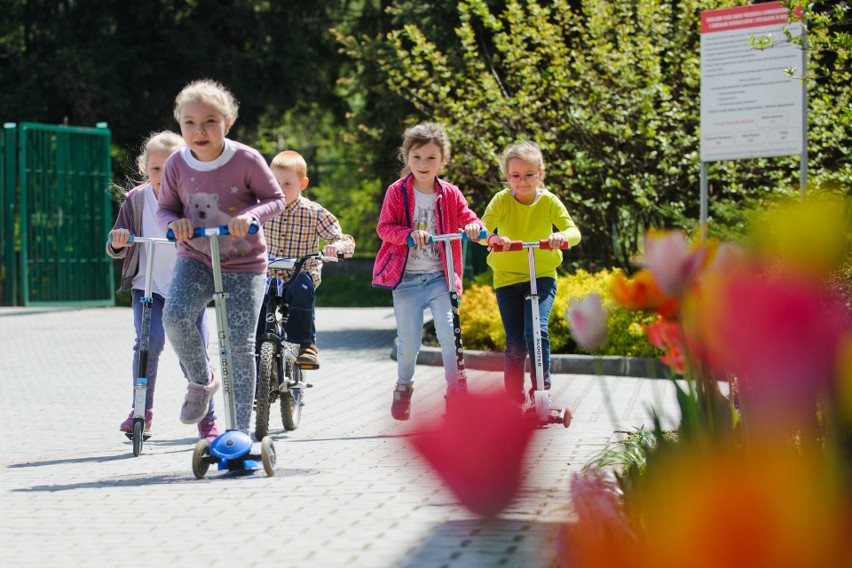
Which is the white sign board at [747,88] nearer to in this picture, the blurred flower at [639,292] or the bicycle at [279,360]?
the bicycle at [279,360]

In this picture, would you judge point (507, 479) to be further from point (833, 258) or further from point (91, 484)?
point (91, 484)

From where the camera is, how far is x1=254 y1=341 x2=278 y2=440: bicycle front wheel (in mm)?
6836

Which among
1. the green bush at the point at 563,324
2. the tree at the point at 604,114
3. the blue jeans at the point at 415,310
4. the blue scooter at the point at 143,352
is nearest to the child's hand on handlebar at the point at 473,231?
the blue jeans at the point at 415,310

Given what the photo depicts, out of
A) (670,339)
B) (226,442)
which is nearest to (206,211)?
(226,442)

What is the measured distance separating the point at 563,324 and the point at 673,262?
10144mm

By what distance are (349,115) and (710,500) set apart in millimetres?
15445

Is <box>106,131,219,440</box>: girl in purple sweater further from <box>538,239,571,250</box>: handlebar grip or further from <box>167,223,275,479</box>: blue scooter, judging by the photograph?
<box>538,239,571,250</box>: handlebar grip

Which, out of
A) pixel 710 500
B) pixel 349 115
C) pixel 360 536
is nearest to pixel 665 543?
pixel 710 500

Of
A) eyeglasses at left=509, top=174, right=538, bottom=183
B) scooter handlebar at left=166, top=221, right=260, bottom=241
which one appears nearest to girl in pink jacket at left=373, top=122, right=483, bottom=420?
eyeglasses at left=509, top=174, right=538, bottom=183

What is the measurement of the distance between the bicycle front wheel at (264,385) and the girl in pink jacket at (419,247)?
70 centimetres

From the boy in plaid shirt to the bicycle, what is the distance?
0.05 meters

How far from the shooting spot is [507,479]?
3.49 feet

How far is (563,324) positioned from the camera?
470 inches

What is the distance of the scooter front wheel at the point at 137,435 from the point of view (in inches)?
251
